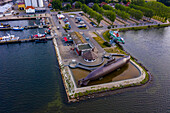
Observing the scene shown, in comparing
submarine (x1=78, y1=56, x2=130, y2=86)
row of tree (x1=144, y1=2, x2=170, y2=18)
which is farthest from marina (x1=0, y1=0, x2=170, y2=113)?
row of tree (x1=144, y1=2, x2=170, y2=18)

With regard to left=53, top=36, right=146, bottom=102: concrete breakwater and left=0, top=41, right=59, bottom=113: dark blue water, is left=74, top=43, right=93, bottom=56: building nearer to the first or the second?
left=53, top=36, right=146, bottom=102: concrete breakwater

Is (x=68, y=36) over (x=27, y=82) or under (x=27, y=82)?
over

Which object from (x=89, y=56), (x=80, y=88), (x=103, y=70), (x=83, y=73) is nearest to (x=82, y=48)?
(x=89, y=56)

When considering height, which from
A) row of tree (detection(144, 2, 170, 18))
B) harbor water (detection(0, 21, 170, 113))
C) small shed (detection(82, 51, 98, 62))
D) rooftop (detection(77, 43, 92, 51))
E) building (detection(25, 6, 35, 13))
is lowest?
harbor water (detection(0, 21, 170, 113))

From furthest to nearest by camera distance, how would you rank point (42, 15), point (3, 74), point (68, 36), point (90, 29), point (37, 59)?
point (42, 15)
point (90, 29)
point (68, 36)
point (37, 59)
point (3, 74)

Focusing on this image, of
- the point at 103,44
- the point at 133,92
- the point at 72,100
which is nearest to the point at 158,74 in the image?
the point at 133,92

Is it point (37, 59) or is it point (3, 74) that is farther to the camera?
point (37, 59)

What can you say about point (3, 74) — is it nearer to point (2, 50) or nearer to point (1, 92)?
point (1, 92)

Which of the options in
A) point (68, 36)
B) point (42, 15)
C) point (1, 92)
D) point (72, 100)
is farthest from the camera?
point (42, 15)
